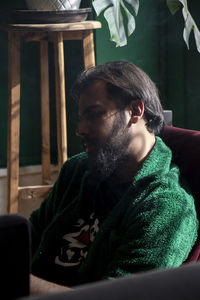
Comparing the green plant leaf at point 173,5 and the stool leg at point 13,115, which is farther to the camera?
the stool leg at point 13,115

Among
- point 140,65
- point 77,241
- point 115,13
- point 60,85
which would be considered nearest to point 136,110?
point 115,13

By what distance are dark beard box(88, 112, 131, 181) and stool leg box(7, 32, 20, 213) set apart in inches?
44.4

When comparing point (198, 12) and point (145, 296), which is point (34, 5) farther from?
point (145, 296)

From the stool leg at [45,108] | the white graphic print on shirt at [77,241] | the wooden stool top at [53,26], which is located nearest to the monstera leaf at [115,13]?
the white graphic print on shirt at [77,241]

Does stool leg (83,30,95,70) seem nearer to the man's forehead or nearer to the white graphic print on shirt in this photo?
the man's forehead

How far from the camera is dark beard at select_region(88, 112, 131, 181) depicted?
1.45m

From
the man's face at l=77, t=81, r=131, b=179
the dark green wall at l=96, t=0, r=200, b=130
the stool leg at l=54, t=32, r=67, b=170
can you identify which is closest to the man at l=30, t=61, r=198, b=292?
the man's face at l=77, t=81, r=131, b=179

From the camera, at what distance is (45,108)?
110 inches

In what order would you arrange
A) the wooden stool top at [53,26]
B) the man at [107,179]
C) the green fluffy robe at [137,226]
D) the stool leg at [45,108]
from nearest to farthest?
the green fluffy robe at [137,226] < the man at [107,179] < the wooden stool top at [53,26] < the stool leg at [45,108]

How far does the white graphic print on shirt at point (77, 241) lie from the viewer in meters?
1.41

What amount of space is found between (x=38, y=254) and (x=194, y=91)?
1609mm

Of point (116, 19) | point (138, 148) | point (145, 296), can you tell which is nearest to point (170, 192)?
point (138, 148)

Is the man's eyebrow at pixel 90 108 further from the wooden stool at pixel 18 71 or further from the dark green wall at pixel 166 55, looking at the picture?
the dark green wall at pixel 166 55

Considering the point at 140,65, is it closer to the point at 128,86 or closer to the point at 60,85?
the point at 60,85
